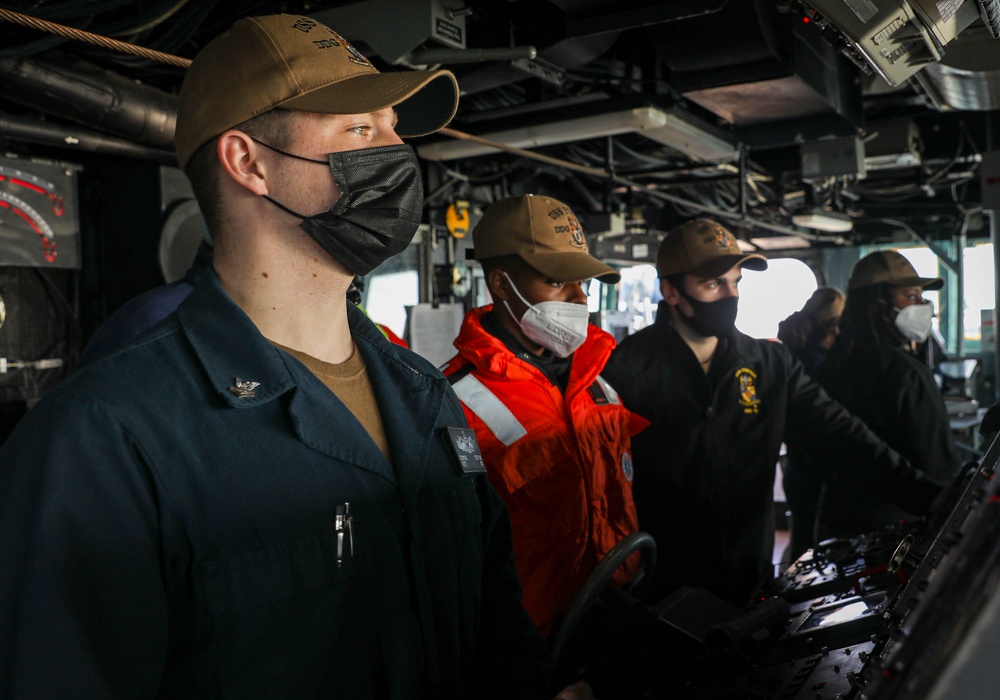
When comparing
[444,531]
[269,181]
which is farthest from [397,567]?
[269,181]

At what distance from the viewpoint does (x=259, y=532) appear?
0.97m

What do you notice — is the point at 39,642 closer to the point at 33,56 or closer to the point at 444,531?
the point at 444,531

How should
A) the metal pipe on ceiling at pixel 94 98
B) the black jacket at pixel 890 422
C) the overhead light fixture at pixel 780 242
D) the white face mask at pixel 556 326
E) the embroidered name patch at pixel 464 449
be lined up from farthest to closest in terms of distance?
the overhead light fixture at pixel 780 242, the black jacket at pixel 890 422, the metal pipe on ceiling at pixel 94 98, the white face mask at pixel 556 326, the embroidered name patch at pixel 464 449

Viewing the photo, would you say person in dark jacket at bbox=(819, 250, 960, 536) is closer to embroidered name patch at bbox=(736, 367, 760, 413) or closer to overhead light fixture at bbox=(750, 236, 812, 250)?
embroidered name patch at bbox=(736, 367, 760, 413)

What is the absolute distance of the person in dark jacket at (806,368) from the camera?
3.61 metres

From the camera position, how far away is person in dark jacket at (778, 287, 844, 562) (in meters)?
3.61

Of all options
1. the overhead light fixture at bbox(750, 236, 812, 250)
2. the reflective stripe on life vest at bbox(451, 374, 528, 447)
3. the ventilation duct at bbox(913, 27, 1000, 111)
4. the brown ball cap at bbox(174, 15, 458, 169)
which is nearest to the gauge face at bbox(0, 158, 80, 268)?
the reflective stripe on life vest at bbox(451, 374, 528, 447)

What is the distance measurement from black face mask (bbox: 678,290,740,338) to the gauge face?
2.60 m

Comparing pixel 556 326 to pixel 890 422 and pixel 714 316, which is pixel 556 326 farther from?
pixel 890 422

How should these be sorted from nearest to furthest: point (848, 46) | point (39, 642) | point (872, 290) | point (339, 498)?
point (39, 642) < point (339, 498) < point (848, 46) < point (872, 290)

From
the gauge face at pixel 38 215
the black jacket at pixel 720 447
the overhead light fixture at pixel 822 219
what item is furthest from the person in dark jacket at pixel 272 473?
the overhead light fixture at pixel 822 219

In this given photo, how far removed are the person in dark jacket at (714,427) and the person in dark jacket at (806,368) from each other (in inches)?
25.2

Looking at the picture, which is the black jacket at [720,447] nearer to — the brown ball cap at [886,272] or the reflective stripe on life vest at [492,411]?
the reflective stripe on life vest at [492,411]

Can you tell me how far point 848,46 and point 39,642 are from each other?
214cm
